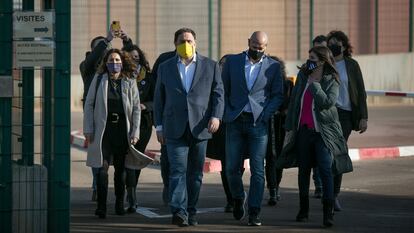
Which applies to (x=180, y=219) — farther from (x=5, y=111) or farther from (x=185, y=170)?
(x=5, y=111)

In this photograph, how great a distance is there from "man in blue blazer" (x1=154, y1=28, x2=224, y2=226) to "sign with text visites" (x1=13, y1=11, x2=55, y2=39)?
1961 mm

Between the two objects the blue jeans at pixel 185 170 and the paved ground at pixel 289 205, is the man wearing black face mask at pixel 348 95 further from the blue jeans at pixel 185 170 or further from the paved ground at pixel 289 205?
the blue jeans at pixel 185 170

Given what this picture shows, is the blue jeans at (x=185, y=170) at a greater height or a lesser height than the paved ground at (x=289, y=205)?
greater

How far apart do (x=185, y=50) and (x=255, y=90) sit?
77 centimetres

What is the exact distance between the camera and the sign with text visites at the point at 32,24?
28.9 ft

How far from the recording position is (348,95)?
454 inches

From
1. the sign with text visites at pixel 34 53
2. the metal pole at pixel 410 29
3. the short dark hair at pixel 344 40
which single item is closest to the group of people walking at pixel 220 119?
the short dark hair at pixel 344 40

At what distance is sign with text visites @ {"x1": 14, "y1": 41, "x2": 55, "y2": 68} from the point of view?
884cm

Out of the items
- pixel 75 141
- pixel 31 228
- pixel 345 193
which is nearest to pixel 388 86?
pixel 75 141

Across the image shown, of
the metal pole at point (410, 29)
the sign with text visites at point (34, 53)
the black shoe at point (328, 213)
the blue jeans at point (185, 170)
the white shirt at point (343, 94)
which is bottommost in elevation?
the black shoe at point (328, 213)

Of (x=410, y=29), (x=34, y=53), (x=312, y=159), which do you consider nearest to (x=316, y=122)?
(x=312, y=159)

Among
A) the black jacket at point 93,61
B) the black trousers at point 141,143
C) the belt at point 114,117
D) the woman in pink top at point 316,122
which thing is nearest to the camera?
the woman in pink top at point 316,122

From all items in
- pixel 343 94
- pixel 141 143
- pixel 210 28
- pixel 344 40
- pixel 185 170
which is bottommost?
pixel 185 170

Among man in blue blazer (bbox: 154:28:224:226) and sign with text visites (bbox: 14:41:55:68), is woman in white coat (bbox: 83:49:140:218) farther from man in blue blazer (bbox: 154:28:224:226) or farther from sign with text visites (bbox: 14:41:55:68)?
sign with text visites (bbox: 14:41:55:68)
